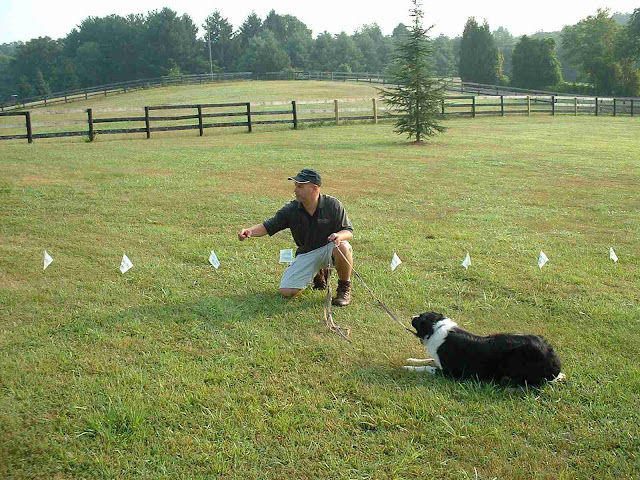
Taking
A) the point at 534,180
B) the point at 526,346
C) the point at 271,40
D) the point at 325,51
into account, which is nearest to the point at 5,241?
the point at 526,346

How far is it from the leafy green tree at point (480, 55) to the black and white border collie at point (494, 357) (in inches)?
2452

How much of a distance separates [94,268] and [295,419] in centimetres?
378

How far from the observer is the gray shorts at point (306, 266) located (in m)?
5.53

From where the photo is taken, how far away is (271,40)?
7544cm

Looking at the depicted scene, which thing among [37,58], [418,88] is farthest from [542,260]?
[37,58]

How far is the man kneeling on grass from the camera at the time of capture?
17.9 feet

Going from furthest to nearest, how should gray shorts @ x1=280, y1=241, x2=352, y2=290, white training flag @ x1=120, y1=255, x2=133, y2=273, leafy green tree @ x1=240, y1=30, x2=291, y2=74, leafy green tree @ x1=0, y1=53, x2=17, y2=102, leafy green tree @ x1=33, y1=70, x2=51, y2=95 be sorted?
leafy green tree @ x1=0, y1=53, x2=17, y2=102 → leafy green tree @ x1=33, y1=70, x2=51, y2=95 → leafy green tree @ x1=240, y1=30, x2=291, y2=74 → white training flag @ x1=120, y1=255, x2=133, y2=273 → gray shorts @ x1=280, y1=241, x2=352, y2=290

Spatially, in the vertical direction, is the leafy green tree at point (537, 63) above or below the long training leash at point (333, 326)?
above

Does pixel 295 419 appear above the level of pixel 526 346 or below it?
below

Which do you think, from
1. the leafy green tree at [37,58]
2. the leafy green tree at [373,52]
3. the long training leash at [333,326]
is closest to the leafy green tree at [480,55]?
the leafy green tree at [373,52]

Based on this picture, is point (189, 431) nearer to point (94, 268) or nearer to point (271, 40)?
point (94, 268)

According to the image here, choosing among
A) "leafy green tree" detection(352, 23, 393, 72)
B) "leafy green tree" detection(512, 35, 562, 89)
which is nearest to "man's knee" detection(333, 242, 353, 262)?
"leafy green tree" detection(512, 35, 562, 89)

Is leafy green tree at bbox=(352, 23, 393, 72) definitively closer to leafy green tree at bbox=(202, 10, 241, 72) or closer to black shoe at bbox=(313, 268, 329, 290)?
leafy green tree at bbox=(202, 10, 241, 72)

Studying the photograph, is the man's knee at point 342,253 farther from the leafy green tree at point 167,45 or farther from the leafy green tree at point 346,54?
the leafy green tree at point 167,45
